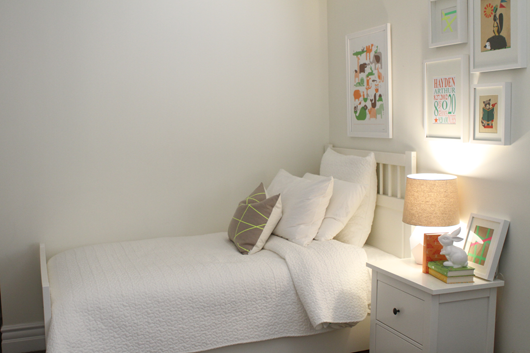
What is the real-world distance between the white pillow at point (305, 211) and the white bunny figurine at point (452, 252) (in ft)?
2.43

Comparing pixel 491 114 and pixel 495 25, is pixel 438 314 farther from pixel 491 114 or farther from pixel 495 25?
pixel 495 25

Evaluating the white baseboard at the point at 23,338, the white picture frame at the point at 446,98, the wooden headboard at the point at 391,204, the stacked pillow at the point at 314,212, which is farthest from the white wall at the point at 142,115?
the white picture frame at the point at 446,98

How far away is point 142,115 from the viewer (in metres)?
2.93

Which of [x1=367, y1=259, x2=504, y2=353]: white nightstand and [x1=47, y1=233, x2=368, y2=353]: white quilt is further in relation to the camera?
[x1=47, y1=233, x2=368, y2=353]: white quilt

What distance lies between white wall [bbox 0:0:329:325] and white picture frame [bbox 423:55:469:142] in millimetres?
1141

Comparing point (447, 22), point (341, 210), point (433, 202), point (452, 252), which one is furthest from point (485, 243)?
point (447, 22)

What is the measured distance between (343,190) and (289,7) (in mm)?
1472

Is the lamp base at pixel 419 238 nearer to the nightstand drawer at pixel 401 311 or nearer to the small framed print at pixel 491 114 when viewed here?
the nightstand drawer at pixel 401 311

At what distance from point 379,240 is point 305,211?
536mm

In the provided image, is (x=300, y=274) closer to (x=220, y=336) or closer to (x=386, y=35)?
(x=220, y=336)

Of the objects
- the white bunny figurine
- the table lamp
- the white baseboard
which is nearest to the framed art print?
the table lamp

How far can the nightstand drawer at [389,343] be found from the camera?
77.8 inches

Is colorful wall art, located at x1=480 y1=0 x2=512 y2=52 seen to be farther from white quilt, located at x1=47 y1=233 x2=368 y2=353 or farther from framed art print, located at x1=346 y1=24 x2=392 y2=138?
white quilt, located at x1=47 y1=233 x2=368 y2=353

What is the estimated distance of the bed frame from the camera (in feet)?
7.33
